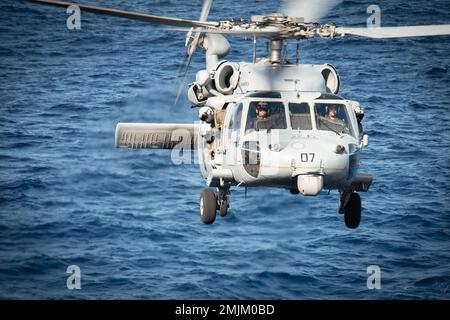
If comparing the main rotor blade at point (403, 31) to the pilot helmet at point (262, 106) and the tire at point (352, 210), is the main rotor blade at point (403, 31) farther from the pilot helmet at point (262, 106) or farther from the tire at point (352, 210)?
the tire at point (352, 210)

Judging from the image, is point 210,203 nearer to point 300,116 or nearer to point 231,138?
point 231,138

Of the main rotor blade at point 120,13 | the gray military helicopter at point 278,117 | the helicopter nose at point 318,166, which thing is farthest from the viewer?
the gray military helicopter at point 278,117

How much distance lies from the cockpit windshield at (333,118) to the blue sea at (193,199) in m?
18.4

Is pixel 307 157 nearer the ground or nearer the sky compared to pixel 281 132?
nearer the ground

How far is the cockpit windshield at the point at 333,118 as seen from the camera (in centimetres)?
2823

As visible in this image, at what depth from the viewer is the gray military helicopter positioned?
26953 mm

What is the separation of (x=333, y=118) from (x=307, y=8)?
4588mm

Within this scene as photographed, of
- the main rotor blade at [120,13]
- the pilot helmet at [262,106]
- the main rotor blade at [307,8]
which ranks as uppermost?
the main rotor blade at [307,8]

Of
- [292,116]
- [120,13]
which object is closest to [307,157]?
[292,116]

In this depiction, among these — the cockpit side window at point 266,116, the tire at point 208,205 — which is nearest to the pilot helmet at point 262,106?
the cockpit side window at point 266,116

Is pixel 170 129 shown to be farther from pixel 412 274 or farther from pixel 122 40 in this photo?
pixel 122 40

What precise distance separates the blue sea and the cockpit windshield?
60.5 ft

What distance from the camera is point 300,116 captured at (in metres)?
28.3

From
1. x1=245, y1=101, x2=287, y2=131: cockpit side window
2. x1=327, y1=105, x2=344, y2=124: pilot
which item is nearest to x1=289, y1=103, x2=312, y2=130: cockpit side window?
x1=245, y1=101, x2=287, y2=131: cockpit side window
